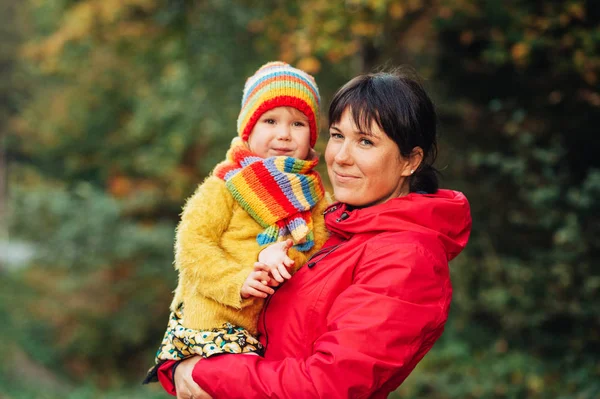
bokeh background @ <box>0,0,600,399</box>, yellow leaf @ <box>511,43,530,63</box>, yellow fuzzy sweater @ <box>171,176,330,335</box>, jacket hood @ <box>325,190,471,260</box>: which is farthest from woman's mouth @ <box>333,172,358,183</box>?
yellow leaf @ <box>511,43,530,63</box>

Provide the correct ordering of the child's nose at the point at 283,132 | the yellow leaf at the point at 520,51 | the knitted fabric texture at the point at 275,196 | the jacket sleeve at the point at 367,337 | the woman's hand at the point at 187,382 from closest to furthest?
1. the jacket sleeve at the point at 367,337
2. the woman's hand at the point at 187,382
3. the knitted fabric texture at the point at 275,196
4. the child's nose at the point at 283,132
5. the yellow leaf at the point at 520,51

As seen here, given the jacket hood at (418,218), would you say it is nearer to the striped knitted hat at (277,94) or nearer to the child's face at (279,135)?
the child's face at (279,135)

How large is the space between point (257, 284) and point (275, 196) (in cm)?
36

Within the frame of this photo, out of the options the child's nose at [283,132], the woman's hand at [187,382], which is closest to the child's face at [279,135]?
the child's nose at [283,132]

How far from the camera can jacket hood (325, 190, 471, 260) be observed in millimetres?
1984

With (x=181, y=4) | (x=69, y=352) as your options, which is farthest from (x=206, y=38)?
(x=69, y=352)

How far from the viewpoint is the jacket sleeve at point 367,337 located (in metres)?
1.81

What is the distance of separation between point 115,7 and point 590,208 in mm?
5775

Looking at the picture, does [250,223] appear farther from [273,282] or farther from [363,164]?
[363,164]

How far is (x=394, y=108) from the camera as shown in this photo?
79.9 inches

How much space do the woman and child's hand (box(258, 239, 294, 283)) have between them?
10 centimetres

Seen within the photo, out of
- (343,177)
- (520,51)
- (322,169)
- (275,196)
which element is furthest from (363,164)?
→ (322,169)

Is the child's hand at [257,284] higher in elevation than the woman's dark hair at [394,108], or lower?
lower

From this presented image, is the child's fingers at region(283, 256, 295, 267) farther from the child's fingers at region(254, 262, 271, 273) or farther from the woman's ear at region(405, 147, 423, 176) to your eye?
the woman's ear at region(405, 147, 423, 176)
